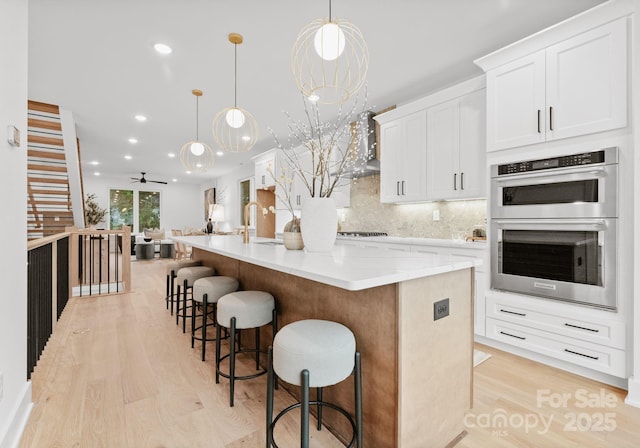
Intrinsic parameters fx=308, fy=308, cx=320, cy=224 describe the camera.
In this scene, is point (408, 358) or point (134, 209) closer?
point (408, 358)

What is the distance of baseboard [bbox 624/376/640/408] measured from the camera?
1.87m

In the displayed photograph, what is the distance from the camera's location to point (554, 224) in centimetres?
233

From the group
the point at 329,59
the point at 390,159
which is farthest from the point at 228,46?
the point at 390,159

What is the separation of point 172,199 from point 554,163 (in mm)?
12497

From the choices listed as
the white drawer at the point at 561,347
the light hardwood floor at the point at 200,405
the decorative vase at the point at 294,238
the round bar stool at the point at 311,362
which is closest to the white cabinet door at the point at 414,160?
the white drawer at the point at 561,347

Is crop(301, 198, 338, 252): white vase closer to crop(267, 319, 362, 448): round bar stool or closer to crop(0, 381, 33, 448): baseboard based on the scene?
crop(267, 319, 362, 448): round bar stool

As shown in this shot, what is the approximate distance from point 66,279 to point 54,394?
2.79 meters

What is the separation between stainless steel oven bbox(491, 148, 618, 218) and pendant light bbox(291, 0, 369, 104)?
59.4 inches

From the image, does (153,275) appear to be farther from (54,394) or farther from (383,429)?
(383,429)

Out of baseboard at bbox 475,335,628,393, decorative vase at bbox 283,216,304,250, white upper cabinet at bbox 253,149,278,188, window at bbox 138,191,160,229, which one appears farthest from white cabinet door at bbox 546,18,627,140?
window at bbox 138,191,160,229

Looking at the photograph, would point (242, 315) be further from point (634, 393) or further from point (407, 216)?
point (407, 216)

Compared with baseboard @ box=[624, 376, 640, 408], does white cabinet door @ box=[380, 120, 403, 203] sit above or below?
above

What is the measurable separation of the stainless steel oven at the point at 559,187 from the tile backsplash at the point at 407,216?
753 mm

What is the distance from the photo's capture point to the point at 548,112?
93.1 inches
